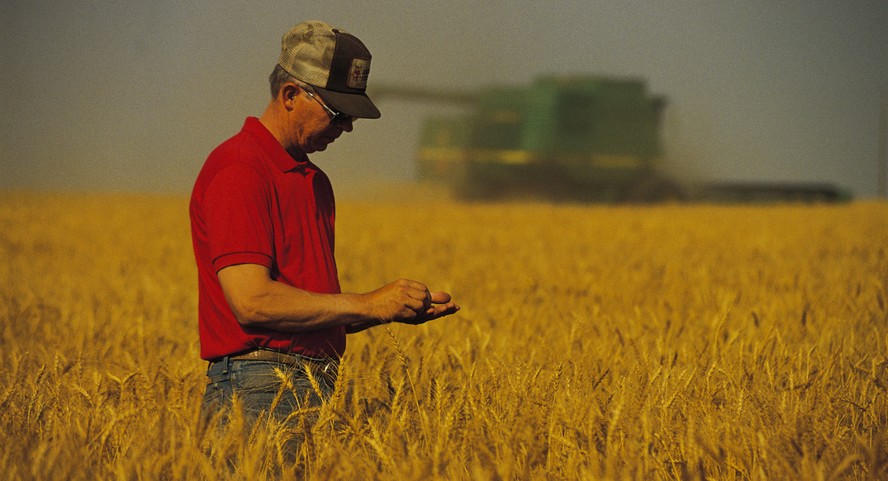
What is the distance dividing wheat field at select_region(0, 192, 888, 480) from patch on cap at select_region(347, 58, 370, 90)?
2.10 feet

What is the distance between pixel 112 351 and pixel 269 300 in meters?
2.09

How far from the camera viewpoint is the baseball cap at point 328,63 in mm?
2701

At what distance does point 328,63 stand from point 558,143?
64.1ft

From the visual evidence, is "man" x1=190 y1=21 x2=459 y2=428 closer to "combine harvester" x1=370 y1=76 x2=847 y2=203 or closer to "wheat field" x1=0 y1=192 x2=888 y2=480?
"wheat field" x1=0 y1=192 x2=888 y2=480

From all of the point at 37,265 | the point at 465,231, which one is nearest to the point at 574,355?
the point at 37,265

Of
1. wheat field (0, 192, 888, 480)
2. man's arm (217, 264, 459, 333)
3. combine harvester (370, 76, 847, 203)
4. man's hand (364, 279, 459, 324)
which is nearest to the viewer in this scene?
wheat field (0, 192, 888, 480)

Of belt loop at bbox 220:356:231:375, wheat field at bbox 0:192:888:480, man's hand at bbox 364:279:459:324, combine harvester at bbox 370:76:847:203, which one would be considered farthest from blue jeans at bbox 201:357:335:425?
combine harvester at bbox 370:76:847:203

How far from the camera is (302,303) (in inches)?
102

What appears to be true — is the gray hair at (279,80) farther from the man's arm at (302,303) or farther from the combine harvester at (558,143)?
the combine harvester at (558,143)

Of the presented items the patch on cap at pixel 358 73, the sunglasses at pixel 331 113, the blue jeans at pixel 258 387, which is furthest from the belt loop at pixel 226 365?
the patch on cap at pixel 358 73

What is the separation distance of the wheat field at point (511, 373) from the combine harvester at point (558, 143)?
40.8 feet

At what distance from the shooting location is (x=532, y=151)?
72.7 ft

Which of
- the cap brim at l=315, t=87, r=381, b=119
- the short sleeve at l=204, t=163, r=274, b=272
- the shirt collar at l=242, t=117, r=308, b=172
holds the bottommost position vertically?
the short sleeve at l=204, t=163, r=274, b=272

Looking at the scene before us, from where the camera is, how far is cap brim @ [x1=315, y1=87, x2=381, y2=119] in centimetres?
268
